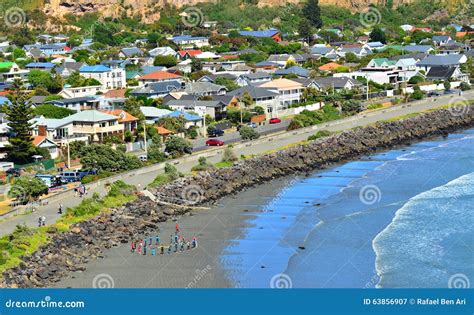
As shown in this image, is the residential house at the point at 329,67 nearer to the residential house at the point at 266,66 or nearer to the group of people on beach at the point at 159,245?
the residential house at the point at 266,66

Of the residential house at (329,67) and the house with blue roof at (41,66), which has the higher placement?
the residential house at (329,67)

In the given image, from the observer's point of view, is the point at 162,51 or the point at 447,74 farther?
the point at 162,51

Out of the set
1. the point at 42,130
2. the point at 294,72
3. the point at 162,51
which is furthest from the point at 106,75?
the point at 42,130

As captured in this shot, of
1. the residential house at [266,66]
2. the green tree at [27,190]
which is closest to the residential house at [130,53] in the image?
the residential house at [266,66]
